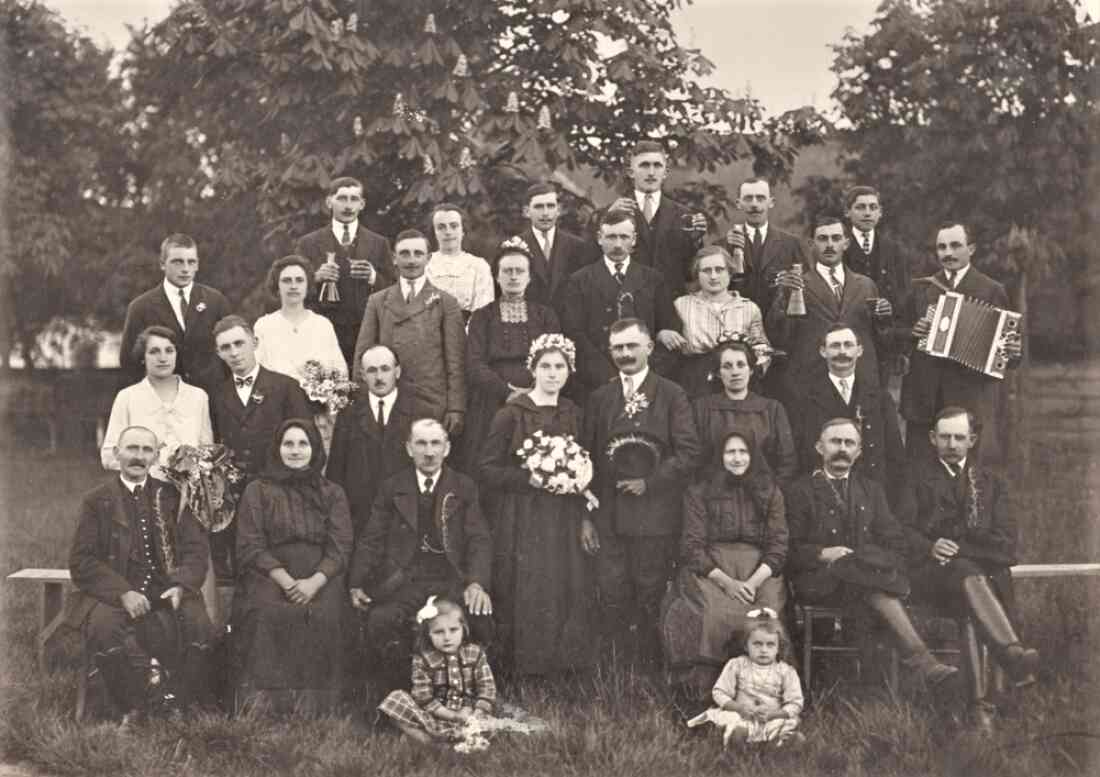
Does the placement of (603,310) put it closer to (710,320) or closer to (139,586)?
(710,320)

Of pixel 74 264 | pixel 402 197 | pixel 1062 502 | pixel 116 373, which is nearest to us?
pixel 402 197

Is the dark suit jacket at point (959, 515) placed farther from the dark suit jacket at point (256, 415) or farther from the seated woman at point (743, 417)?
the dark suit jacket at point (256, 415)

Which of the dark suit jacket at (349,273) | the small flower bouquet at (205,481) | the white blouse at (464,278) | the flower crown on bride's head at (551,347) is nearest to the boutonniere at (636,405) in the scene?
the flower crown on bride's head at (551,347)

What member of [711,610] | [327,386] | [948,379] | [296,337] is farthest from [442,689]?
[948,379]

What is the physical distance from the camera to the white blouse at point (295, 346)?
23.2 feet

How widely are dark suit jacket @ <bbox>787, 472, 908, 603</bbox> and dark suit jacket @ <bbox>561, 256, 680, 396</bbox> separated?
1176 mm

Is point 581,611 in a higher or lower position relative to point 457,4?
lower

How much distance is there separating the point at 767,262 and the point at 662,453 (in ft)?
4.90

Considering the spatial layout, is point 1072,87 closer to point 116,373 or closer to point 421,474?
point 421,474

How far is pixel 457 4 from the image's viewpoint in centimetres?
1006

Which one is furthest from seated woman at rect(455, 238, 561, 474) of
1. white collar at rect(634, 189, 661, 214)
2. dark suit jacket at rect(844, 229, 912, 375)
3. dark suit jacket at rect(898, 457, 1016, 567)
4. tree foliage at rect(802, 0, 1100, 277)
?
tree foliage at rect(802, 0, 1100, 277)

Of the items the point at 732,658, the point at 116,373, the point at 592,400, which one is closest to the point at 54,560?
the point at 592,400

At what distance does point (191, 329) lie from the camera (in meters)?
7.17

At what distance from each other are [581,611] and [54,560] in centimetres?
603
